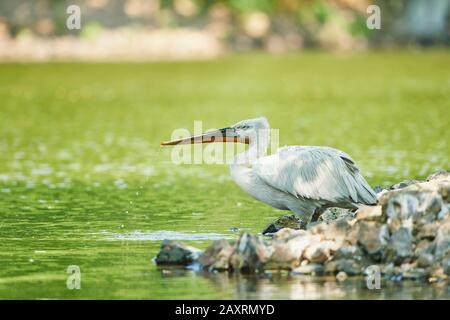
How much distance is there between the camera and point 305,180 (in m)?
13.8

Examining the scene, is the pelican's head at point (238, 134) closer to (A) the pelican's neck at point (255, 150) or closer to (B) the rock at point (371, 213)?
(A) the pelican's neck at point (255, 150)

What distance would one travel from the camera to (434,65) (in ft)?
158

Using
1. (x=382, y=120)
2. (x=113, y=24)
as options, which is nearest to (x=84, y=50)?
(x=113, y=24)

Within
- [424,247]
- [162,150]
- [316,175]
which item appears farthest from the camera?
[162,150]

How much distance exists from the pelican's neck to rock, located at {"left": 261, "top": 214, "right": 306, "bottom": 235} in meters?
0.78

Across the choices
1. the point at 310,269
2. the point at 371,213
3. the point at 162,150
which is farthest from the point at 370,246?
the point at 162,150

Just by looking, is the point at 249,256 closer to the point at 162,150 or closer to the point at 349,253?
the point at 349,253

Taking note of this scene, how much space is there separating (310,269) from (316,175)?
5.98 ft

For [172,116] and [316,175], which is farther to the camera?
[172,116]

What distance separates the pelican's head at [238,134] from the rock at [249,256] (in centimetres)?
255

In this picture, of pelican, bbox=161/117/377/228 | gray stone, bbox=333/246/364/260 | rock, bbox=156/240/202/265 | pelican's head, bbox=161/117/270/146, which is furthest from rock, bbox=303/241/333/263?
pelican's head, bbox=161/117/270/146

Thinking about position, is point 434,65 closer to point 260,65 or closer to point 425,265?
point 260,65

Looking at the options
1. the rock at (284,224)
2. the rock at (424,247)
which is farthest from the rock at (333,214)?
the rock at (424,247)
